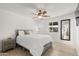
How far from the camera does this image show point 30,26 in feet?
6.06

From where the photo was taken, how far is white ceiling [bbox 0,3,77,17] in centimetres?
182

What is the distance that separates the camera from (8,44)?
6.04 feet

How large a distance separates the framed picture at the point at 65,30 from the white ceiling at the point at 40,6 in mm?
150

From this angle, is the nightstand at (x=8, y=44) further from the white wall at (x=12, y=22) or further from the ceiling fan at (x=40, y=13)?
the ceiling fan at (x=40, y=13)

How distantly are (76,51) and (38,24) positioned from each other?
0.73 metres

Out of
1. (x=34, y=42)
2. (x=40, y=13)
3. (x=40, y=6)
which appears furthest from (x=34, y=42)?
(x=40, y=6)

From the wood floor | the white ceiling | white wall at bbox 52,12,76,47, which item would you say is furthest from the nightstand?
white wall at bbox 52,12,76,47

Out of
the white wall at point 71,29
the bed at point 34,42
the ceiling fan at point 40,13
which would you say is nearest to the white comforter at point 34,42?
the bed at point 34,42

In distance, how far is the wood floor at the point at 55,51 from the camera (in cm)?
→ 183

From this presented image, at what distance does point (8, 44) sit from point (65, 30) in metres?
0.93

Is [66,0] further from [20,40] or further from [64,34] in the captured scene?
[20,40]

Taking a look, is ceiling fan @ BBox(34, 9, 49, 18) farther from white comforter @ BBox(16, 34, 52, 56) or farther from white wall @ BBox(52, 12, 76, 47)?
white comforter @ BBox(16, 34, 52, 56)

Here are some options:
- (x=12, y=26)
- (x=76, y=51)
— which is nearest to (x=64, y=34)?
(x=76, y=51)

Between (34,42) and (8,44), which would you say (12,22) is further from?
(34,42)
